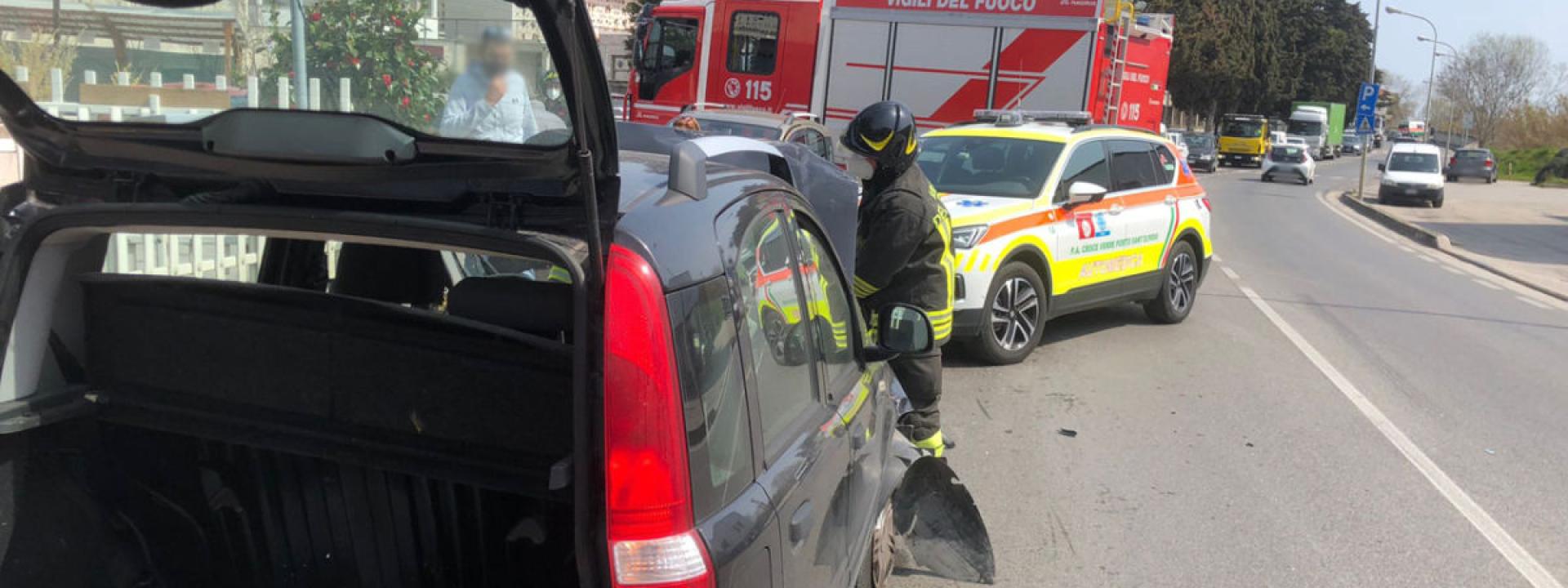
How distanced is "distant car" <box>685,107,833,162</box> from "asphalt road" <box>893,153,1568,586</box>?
3435mm

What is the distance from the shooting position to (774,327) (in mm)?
2715

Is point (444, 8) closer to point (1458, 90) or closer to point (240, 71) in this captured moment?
point (240, 71)

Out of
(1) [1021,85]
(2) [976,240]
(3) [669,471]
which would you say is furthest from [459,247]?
(1) [1021,85]

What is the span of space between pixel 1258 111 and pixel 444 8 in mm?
78570

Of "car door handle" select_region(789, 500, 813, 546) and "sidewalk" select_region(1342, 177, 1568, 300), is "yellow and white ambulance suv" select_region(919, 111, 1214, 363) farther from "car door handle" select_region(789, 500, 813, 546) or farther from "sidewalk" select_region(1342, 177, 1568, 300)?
"sidewalk" select_region(1342, 177, 1568, 300)

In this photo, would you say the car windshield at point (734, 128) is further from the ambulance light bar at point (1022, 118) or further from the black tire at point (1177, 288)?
the black tire at point (1177, 288)

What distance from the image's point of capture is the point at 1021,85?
49.4 feet

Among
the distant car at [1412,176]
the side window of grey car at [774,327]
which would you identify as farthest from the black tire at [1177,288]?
the distant car at [1412,176]

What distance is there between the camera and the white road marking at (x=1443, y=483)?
4906 mm

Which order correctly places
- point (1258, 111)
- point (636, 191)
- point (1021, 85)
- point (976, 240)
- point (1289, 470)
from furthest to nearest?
point (1258, 111)
point (1021, 85)
point (976, 240)
point (1289, 470)
point (636, 191)

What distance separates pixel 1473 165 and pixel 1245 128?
9.15 m

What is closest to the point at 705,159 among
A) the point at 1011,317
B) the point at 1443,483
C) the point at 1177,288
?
the point at 1443,483

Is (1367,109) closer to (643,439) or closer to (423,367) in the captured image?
(423,367)

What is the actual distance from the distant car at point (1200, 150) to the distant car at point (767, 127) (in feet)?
121
